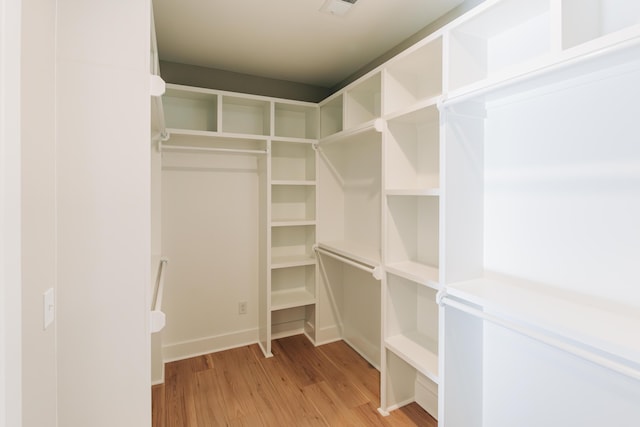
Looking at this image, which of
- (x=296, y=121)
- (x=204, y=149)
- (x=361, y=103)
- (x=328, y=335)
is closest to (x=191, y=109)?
(x=204, y=149)

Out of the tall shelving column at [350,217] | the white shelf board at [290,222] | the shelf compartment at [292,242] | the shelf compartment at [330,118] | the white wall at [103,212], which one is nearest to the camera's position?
the white wall at [103,212]

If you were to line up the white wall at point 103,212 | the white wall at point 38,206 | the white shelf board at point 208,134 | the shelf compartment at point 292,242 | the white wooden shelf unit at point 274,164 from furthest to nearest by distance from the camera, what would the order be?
the shelf compartment at point 292,242 → the white wooden shelf unit at point 274,164 → the white shelf board at point 208,134 → the white wall at point 103,212 → the white wall at point 38,206

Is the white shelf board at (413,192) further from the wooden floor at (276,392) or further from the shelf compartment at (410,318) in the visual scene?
the wooden floor at (276,392)

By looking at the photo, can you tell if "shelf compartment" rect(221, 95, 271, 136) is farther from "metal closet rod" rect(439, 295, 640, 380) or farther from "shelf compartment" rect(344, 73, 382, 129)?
"metal closet rod" rect(439, 295, 640, 380)

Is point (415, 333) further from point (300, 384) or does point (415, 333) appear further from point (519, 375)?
point (300, 384)

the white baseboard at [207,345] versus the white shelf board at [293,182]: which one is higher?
the white shelf board at [293,182]

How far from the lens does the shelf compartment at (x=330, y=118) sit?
2.89 meters

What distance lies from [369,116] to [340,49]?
1.83ft

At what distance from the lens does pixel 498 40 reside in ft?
4.99

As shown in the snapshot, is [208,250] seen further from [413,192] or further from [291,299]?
[413,192]

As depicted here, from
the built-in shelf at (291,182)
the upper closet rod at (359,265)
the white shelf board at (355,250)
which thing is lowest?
the upper closet rod at (359,265)

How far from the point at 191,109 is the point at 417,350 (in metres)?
2.54

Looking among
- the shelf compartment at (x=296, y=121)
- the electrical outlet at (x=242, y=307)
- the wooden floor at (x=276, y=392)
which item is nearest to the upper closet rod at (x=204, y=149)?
the shelf compartment at (x=296, y=121)

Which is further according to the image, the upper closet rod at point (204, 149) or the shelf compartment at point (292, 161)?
the shelf compartment at point (292, 161)
